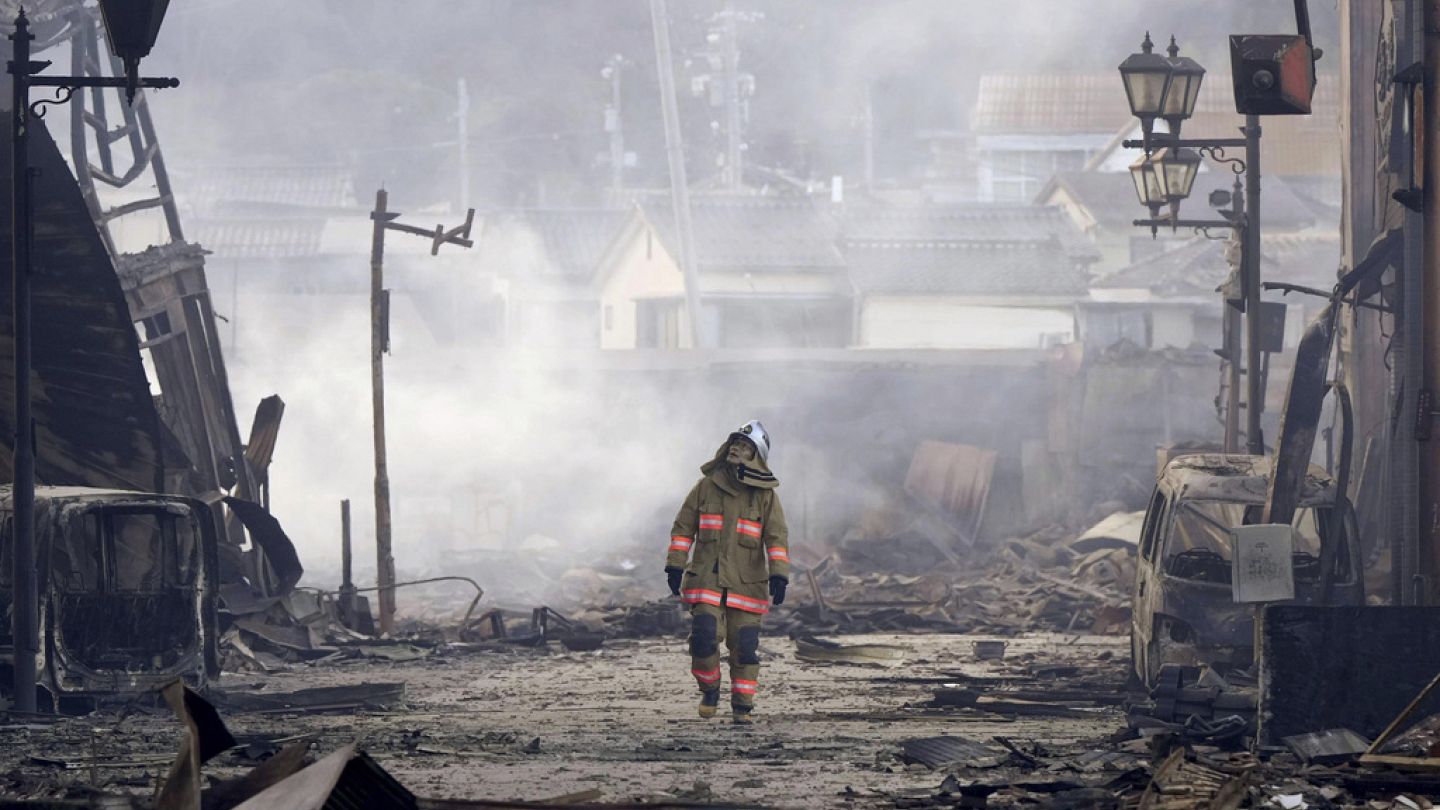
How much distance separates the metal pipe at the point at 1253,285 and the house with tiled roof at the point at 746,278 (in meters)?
30.3

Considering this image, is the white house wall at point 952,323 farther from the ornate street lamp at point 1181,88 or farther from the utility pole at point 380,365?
the ornate street lamp at point 1181,88

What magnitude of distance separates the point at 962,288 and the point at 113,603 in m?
35.0

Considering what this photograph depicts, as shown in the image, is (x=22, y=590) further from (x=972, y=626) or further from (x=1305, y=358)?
(x=972, y=626)

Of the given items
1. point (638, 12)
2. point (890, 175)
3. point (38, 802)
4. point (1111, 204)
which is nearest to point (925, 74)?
point (890, 175)

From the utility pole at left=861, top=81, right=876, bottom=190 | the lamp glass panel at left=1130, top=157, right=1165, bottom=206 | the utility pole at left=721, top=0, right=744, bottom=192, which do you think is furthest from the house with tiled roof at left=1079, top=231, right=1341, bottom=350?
the utility pole at left=861, top=81, right=876, bottom=190

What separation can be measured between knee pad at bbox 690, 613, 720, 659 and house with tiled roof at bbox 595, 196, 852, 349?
34641 millimetres

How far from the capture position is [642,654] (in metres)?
17.8

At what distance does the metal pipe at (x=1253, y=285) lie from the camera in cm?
1592

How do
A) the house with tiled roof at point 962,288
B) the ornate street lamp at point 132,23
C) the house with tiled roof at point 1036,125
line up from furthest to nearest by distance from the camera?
1. the house with tiled roof at point 1036,125
2. the house with tiled roof at point 962,288
3. the ornate street lamp at point 132,23

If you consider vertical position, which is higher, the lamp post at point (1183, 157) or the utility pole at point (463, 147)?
the utility pole at point (463, 147)

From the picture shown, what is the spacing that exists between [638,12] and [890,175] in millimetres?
11643

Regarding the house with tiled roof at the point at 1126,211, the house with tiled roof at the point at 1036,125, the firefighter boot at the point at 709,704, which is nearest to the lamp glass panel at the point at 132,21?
the firefighter boot at the point at 709,704

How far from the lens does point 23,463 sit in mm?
11609

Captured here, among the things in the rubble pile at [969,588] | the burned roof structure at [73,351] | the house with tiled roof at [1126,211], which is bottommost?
the rubble pile at [969,588]
